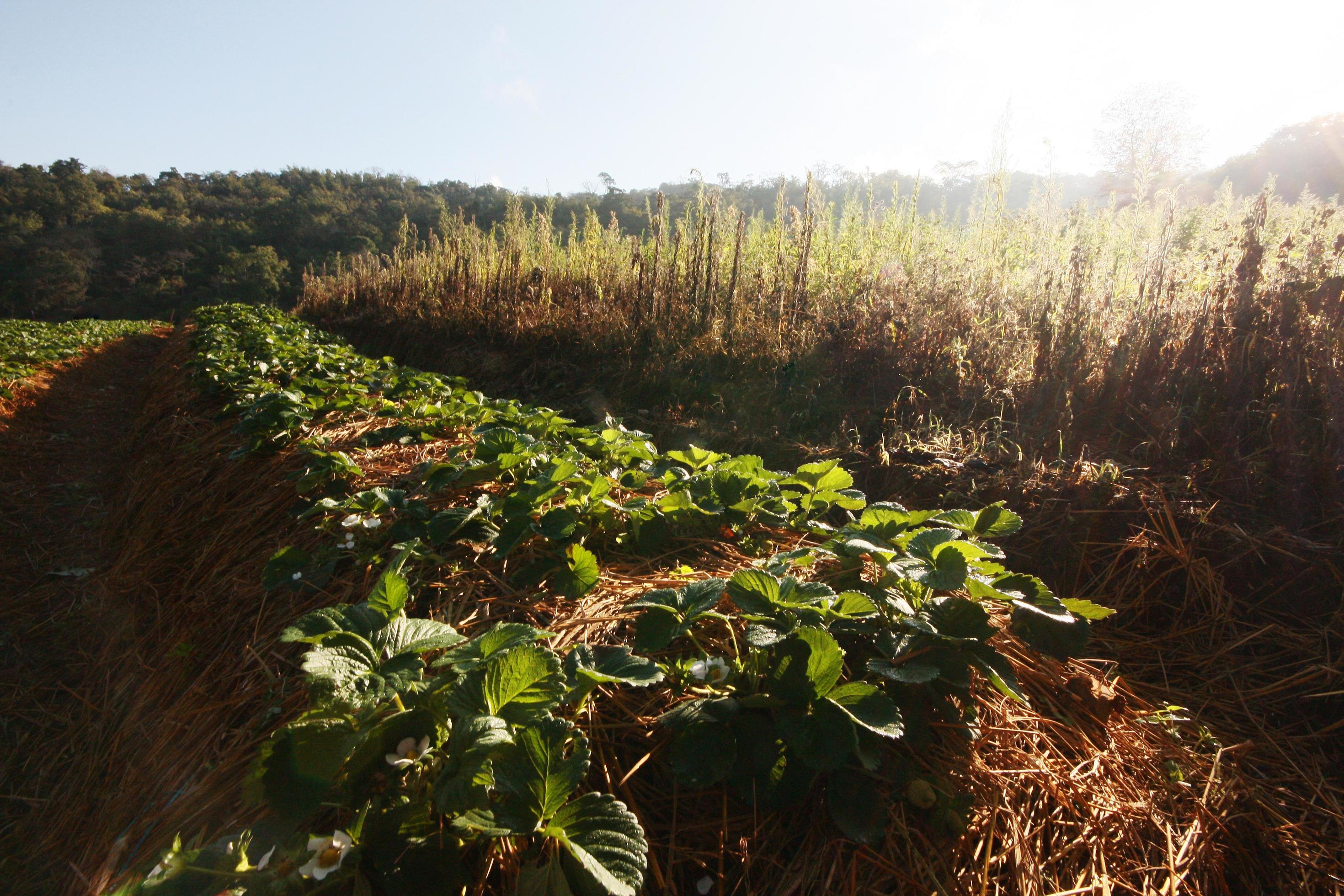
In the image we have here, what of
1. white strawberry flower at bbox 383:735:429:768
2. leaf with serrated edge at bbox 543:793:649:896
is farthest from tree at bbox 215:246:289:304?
leaf with serrated edge at bbox 543:793:649:896

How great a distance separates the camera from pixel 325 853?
2.01 feet

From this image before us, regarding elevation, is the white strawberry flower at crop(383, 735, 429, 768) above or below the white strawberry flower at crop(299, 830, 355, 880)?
above

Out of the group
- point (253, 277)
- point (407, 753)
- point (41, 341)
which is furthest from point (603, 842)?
point (253, 277)

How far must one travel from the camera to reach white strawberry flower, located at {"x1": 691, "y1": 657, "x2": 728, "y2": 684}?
0.89 metres

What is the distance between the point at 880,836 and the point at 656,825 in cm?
29

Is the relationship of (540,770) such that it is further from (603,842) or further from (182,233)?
(182,233)

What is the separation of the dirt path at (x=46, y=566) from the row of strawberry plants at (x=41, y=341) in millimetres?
899

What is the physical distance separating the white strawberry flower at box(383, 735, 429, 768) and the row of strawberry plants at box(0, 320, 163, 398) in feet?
21.9

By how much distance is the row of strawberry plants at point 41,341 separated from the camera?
242 inches

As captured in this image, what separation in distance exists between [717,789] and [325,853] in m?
0.49

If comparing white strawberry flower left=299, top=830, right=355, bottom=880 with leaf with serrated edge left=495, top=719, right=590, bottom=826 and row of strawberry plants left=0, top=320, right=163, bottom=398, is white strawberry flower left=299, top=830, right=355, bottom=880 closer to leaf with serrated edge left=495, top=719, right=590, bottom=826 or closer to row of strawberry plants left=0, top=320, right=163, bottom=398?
leaf with serrated edge left=495, top=719, right=590, bottom=826

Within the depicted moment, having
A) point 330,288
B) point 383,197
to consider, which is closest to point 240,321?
point 330,288

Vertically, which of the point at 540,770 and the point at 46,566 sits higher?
the point at 540,770

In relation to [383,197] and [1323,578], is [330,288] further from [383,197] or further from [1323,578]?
[383,197]
